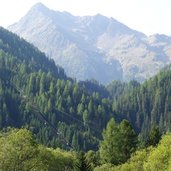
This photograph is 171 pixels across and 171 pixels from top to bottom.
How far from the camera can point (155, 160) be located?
85312 mm

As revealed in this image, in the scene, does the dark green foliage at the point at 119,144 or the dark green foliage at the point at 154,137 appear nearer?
the dark green foliage at the point at 154,137

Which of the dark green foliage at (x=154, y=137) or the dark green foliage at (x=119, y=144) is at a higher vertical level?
the dark green foliage at (x=154, y=137)

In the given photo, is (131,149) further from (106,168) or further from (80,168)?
(80,168)

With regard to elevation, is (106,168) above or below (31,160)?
below

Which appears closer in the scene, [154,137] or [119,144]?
[154,137]

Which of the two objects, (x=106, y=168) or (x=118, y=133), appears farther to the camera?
(x=118, y=133)

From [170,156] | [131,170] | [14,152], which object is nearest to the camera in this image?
[14,152]

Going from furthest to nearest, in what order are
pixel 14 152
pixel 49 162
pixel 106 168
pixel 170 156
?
pixel 49 162
pixel 106 168
pixel 170 156
pixel 14 152

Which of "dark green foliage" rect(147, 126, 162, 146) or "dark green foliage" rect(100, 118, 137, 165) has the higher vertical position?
"dark green foliage" rect(147, 126, 162, 146)

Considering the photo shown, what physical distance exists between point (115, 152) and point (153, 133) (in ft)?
41.3

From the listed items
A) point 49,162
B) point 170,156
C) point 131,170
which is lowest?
point 49,162

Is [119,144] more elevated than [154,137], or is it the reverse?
[154,137]

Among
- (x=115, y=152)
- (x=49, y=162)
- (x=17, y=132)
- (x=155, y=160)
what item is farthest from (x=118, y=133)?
(x=17, y=132)

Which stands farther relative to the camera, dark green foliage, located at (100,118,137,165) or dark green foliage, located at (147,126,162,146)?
dark green foliage, located at (100,118,137,165)
